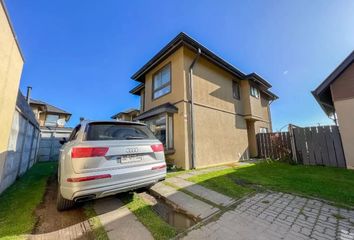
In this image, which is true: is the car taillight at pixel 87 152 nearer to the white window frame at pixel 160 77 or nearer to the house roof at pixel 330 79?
the white window frame at pixel 160 77

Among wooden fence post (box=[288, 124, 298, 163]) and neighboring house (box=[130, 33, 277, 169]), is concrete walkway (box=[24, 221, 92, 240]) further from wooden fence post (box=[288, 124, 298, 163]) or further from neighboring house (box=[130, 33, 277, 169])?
wooden fence post (box=[288, 124, 298, 163])

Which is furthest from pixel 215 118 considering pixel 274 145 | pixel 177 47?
pixel 274 145

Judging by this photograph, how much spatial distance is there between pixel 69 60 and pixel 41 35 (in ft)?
14.6

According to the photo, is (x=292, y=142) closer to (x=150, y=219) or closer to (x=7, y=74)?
(x=150, y=219)

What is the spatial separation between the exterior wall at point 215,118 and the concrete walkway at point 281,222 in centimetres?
443

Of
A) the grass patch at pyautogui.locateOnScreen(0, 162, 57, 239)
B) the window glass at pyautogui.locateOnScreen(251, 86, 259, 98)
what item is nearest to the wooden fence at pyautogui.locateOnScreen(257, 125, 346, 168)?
the window glass at pyautogui.locateOnScreen(251, 86, 259, 98)

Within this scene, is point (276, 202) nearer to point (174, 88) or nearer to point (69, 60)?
point (174, 88)

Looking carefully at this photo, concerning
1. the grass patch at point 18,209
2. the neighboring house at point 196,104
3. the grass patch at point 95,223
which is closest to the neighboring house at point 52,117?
the neighboring house at point 196,104

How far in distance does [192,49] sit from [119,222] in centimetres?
788

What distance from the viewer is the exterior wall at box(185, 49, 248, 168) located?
7.99 metres

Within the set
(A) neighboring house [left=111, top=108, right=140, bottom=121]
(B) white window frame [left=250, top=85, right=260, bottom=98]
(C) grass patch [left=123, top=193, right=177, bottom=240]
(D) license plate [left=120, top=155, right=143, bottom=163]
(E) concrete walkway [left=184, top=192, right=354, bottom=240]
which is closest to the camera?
(E) concrete walkway [left=184, top=192, right=354, bottom=240]

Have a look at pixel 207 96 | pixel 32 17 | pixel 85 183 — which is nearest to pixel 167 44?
pixel 207 96

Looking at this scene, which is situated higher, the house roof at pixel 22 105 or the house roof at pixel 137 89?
the house roof at pixel 137 89

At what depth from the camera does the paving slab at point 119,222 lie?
2.27 m
